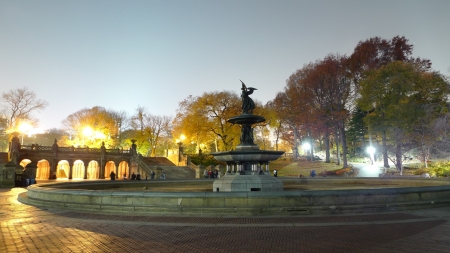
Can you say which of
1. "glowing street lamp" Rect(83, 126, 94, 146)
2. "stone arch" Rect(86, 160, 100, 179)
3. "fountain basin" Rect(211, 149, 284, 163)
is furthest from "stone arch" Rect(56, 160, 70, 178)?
"fountain basin" Rect(211, 149, 284, 163)

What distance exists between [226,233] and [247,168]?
9298mm

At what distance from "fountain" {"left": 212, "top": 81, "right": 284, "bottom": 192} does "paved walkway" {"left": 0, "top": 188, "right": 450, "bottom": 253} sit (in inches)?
228

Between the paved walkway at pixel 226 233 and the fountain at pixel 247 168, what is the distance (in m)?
5.79

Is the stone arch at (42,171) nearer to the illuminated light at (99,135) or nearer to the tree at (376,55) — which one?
the illuminated light at (99,135)

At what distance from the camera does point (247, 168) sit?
17562 mm

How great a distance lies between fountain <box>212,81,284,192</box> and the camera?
54.0 ft

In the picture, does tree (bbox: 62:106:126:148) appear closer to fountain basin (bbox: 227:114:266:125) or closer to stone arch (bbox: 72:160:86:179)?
stone arch (bbox: 72:160:86:179)

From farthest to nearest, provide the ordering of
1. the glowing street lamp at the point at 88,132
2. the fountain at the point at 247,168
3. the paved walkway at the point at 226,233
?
the glowing street lamp at the point at 88,132
the fountain at the point at 247,168
the paved walkway at the point at 226,233

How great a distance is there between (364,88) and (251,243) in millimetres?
38951

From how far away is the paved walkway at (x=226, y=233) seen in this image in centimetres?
691

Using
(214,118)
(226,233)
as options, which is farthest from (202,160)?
(226,233)

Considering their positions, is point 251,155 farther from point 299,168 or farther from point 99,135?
point 99,135

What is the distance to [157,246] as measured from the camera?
708 cm

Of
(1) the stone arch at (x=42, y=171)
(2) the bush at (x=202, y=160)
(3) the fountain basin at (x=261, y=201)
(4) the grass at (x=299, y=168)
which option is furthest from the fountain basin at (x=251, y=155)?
(1) the stone arch at (x=42, y=171)
